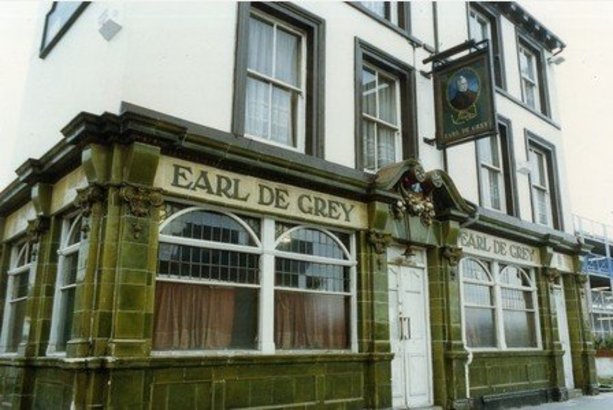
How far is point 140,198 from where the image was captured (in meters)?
6.77

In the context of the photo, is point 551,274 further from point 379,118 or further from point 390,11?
point 390,11

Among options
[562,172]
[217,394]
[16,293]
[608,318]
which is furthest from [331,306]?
[608,318]

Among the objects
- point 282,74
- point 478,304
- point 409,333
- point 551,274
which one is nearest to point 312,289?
point 409,333

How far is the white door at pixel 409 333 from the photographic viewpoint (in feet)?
32.1

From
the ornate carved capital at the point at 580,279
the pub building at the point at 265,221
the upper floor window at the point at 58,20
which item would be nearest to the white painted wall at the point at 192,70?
the pub building at the point at 265,221

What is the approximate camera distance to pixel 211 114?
784 cm

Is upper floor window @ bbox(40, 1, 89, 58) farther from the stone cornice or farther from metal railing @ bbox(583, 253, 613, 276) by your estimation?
metal railing @ bbox(583, 253, 613, 276)

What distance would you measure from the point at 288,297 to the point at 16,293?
548 cm

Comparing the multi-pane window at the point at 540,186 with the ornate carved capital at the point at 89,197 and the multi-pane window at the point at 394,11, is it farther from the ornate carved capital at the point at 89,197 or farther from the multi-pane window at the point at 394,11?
the ornate carved capital at the point at 89,197

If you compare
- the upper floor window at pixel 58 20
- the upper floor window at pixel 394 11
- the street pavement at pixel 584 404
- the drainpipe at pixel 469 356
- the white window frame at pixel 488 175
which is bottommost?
the street pavement at pixel 584 404

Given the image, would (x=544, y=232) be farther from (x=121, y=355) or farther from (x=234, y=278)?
(x=121, y=355)

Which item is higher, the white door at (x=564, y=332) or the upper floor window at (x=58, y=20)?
the upper floor window at (x=58, y=20)

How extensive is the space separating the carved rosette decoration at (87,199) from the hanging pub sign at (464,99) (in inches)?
270

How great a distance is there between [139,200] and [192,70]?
2.14 meters
